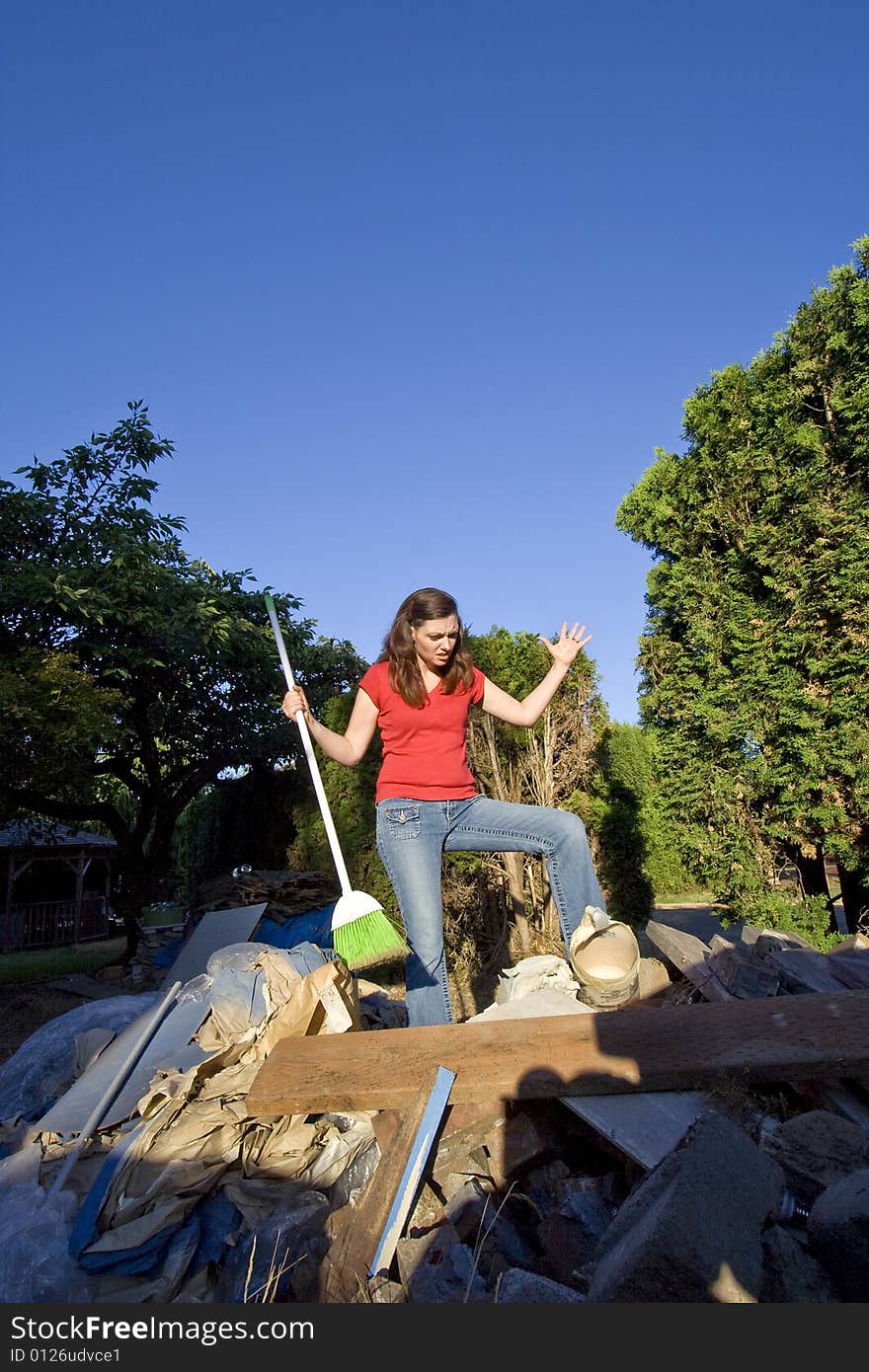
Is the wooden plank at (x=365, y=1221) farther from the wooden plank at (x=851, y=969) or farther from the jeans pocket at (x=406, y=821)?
the wooden plank at (x=851, y=969)

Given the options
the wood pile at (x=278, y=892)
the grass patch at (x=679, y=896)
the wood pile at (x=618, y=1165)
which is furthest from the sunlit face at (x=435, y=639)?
the grass patch at (x=679, y=896)

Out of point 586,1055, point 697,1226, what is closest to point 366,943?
point 586,1055

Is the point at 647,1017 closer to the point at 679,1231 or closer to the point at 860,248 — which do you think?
the point at 679,1231

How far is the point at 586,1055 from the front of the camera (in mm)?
2207

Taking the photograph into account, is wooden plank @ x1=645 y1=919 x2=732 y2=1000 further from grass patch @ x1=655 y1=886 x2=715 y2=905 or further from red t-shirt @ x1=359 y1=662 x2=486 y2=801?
grass patch @ x1=655 y1=886 x2=715 y2=905

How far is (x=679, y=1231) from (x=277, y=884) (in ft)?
24.7

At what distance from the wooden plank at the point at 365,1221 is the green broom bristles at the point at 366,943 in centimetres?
75

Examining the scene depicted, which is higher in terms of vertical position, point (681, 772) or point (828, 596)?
point (828, 596)

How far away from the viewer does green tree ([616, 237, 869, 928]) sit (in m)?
4.67

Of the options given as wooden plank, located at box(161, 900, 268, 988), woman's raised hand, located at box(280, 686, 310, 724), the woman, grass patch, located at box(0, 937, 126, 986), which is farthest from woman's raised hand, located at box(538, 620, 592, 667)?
grass patch, located at box(0, 937, 126, 986)

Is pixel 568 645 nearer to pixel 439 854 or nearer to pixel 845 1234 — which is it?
pixel 439 854

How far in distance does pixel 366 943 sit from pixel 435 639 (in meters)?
1.18

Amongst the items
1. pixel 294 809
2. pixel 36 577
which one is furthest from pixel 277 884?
pixel 36 577

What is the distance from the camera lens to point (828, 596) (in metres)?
4.70
